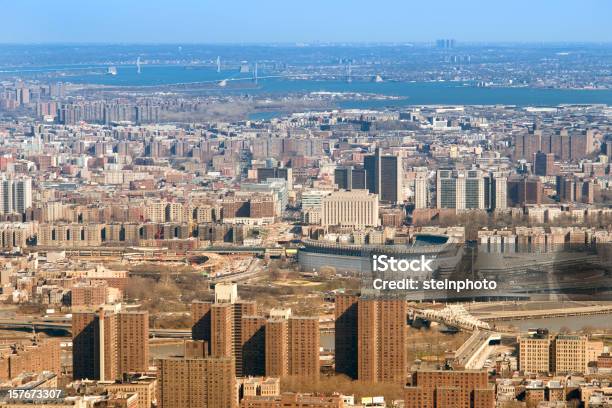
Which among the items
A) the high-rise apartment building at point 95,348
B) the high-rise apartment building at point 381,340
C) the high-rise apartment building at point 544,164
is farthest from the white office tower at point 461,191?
the high-rise apartment building at point 95,348

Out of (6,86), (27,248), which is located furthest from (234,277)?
(6,86)

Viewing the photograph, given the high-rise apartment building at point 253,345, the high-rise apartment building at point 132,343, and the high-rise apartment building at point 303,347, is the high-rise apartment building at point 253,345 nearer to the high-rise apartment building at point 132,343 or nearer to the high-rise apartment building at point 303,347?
the high-rise apartment building at point 303,347

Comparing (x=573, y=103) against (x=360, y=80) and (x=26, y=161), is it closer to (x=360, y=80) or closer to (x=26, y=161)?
(x=360, y=80)

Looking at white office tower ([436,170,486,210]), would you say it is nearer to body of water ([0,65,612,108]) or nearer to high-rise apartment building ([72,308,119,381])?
high-rise apartment building ([72,308,119,381])

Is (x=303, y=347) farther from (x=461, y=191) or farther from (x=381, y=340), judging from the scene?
(x=461, y=191)


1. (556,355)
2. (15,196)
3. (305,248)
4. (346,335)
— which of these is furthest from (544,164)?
(346,335)

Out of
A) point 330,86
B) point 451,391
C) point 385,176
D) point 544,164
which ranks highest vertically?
point 451,391

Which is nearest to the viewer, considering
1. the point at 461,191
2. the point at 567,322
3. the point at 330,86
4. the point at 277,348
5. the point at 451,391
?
the point at 451,391
